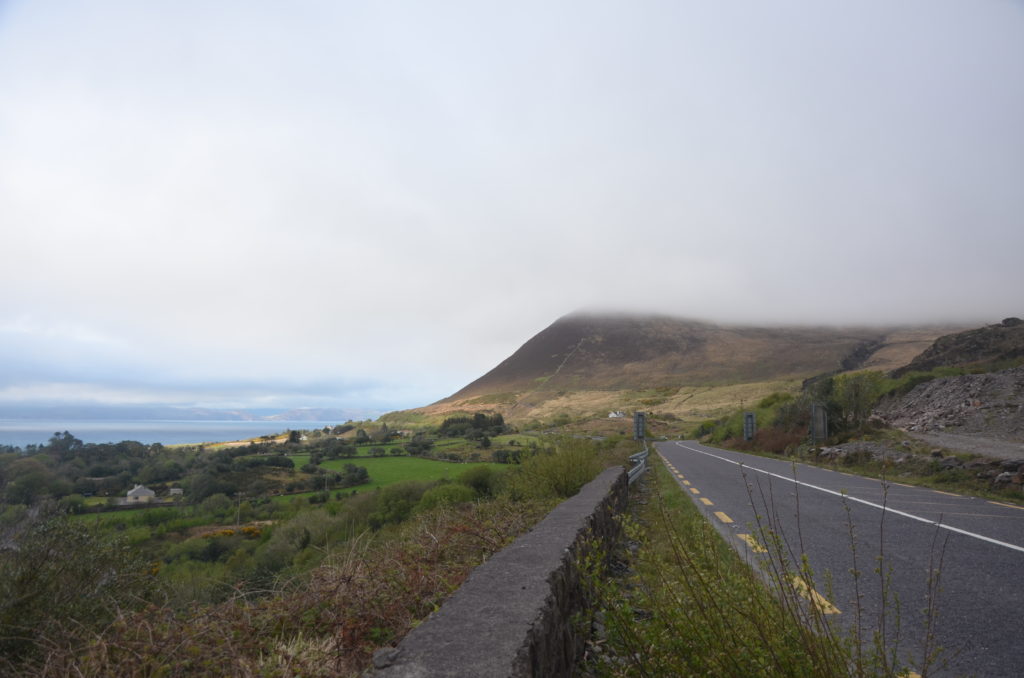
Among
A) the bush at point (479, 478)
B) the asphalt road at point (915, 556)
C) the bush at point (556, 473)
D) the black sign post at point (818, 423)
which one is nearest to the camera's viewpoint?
the asphalt road at point (915, 556)

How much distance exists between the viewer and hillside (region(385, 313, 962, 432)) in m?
91.8

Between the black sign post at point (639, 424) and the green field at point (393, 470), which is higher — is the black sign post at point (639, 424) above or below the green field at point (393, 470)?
above

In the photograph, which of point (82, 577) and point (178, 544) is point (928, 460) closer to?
point (82, 577)

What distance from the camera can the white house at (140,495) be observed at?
29969mm

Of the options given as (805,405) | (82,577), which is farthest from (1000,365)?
(82,577)

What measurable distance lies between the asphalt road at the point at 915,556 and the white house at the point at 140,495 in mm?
32315

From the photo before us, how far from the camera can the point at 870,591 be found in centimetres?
428

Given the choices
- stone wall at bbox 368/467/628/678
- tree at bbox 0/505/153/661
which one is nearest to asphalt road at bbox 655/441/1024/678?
stone wall at bbox 368/467/628/678

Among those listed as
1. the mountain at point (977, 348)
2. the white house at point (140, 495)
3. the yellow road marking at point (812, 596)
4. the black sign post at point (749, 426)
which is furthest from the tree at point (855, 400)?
the white house at point (140, 495)

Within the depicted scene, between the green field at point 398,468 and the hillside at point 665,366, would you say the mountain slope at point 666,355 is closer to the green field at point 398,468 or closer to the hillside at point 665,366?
the hillside at point 665,366

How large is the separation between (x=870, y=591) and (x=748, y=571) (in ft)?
9.18

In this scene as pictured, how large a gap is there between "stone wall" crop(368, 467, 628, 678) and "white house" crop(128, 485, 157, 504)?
3478 centimetres

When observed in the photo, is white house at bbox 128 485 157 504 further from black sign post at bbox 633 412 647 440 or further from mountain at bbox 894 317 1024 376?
mountain at bbox 894 317 1024 376

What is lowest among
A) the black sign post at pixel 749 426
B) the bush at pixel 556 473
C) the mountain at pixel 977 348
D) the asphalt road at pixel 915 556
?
the black sign post at pixel 749 426
